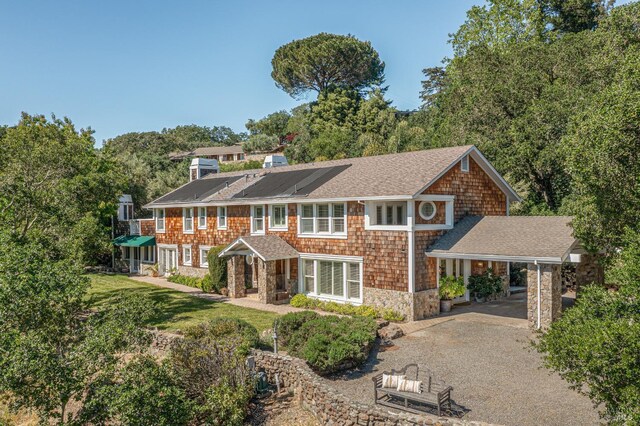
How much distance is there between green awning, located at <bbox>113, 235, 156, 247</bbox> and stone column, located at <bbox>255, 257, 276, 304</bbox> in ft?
47.4

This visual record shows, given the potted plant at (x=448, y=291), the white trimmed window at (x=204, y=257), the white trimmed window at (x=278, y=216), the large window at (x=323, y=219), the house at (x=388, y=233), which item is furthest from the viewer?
the white trimmed window at (x=204, y=257)

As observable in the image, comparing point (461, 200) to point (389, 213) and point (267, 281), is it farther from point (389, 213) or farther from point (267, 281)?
point (267, 281)

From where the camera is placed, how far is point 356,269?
20938 millimetres

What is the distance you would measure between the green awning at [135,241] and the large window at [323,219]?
15.6 metres

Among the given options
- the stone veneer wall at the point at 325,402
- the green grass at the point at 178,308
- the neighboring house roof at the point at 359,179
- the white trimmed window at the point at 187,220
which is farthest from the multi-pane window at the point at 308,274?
the white trimmed window at the point at 187,220

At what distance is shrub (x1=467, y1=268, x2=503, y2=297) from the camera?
22188mm

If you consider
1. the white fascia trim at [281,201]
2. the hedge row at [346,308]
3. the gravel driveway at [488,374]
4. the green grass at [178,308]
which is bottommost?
the gravel driveway at [488,374]

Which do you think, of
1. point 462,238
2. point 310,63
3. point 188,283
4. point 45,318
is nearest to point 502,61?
point 462,238

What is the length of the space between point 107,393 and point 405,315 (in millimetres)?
12053

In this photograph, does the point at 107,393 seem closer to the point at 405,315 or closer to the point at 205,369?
the point at 205,369

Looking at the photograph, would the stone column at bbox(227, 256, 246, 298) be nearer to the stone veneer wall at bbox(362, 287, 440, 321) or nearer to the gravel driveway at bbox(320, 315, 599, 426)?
the stone veneer wall at bbox(362, 287, 440, 321)

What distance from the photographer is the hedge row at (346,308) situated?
19.0 meters

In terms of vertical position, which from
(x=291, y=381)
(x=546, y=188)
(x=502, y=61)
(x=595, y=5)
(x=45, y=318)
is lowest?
(x=291, y=381)

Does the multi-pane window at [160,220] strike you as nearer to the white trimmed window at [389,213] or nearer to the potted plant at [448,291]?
the white trimmed window at [389,213]
